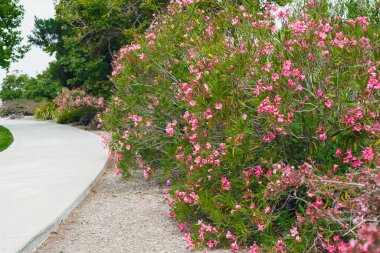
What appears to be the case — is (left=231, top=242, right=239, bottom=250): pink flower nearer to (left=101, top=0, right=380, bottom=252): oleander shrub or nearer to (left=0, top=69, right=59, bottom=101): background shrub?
(left=101, top=0, right=380, bottom=252): oleander shrub

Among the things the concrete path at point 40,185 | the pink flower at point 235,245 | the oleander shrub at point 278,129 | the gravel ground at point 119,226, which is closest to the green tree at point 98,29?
the concrete path at point 40,185

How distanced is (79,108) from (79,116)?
151 centimetres

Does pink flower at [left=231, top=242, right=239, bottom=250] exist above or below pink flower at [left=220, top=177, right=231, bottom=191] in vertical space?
below

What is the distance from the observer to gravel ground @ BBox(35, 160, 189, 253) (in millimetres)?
5633

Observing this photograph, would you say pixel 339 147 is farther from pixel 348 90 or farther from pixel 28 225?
pixel 28 225

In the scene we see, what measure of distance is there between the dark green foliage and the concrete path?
8447 mm

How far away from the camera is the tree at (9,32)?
31719 millimetres

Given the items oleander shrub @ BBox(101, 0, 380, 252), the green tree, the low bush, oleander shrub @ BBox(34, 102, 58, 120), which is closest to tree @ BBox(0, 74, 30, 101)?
the low bush

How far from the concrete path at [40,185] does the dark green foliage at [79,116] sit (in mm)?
8447

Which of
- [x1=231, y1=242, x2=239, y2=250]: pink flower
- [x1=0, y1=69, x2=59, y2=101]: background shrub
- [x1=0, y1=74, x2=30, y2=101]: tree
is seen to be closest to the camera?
[x1=231, y1=242, x2=239, y2=250]: pink flower

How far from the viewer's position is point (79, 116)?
83.0 ft

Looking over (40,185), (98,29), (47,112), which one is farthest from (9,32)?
(40,185)

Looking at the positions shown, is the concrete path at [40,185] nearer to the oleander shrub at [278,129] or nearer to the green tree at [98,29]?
the oleander shrub at [278,129]

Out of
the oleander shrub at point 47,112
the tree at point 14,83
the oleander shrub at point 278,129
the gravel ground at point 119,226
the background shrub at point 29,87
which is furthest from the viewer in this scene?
the tree at point 14,83
